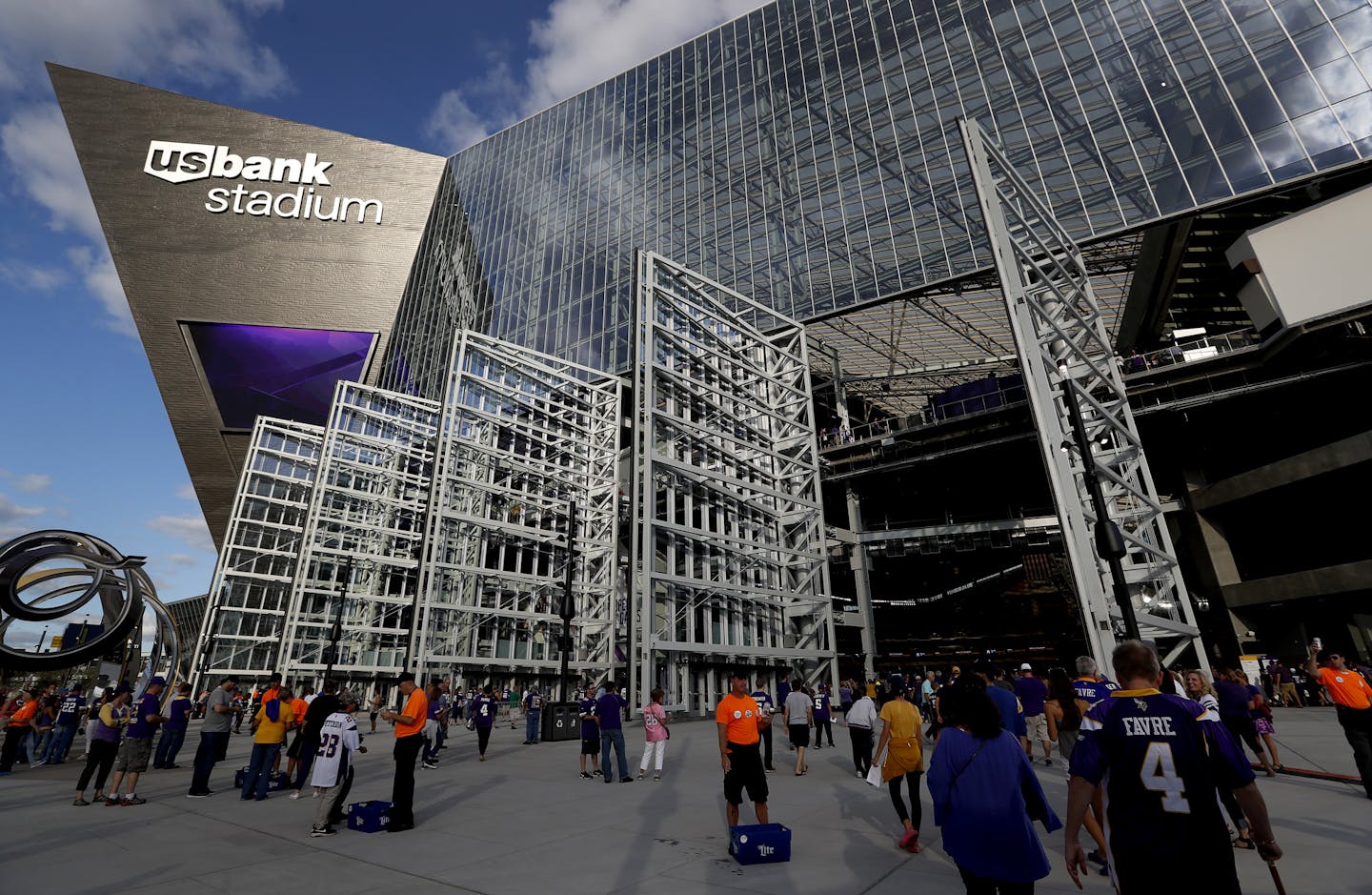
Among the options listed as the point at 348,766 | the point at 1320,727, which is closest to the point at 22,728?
the point at 348,766

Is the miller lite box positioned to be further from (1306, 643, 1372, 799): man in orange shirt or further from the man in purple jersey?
(1306, 643, 1372, 799): man in orange shirt

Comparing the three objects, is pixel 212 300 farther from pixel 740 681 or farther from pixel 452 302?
pixel 740 681

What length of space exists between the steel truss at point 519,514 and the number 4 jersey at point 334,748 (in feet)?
83.0

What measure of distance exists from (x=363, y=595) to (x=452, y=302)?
1209 inches

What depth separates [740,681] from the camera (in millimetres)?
8617

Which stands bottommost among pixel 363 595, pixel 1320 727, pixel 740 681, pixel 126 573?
pixel 1320 727

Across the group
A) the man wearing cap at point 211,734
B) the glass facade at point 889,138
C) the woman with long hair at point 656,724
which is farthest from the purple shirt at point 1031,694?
the glass facade at point 889,138

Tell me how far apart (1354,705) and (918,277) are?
3125 centimetres

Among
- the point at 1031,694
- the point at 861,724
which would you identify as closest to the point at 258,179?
the point at 861,724

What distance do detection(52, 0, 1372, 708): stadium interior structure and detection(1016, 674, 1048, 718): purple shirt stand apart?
18.0 ft

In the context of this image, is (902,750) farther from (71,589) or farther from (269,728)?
(71,589)

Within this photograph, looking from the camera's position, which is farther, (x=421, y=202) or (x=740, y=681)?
(x=421, y=202)

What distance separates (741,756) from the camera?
7.79 meters

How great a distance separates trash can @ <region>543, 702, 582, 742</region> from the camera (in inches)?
866
